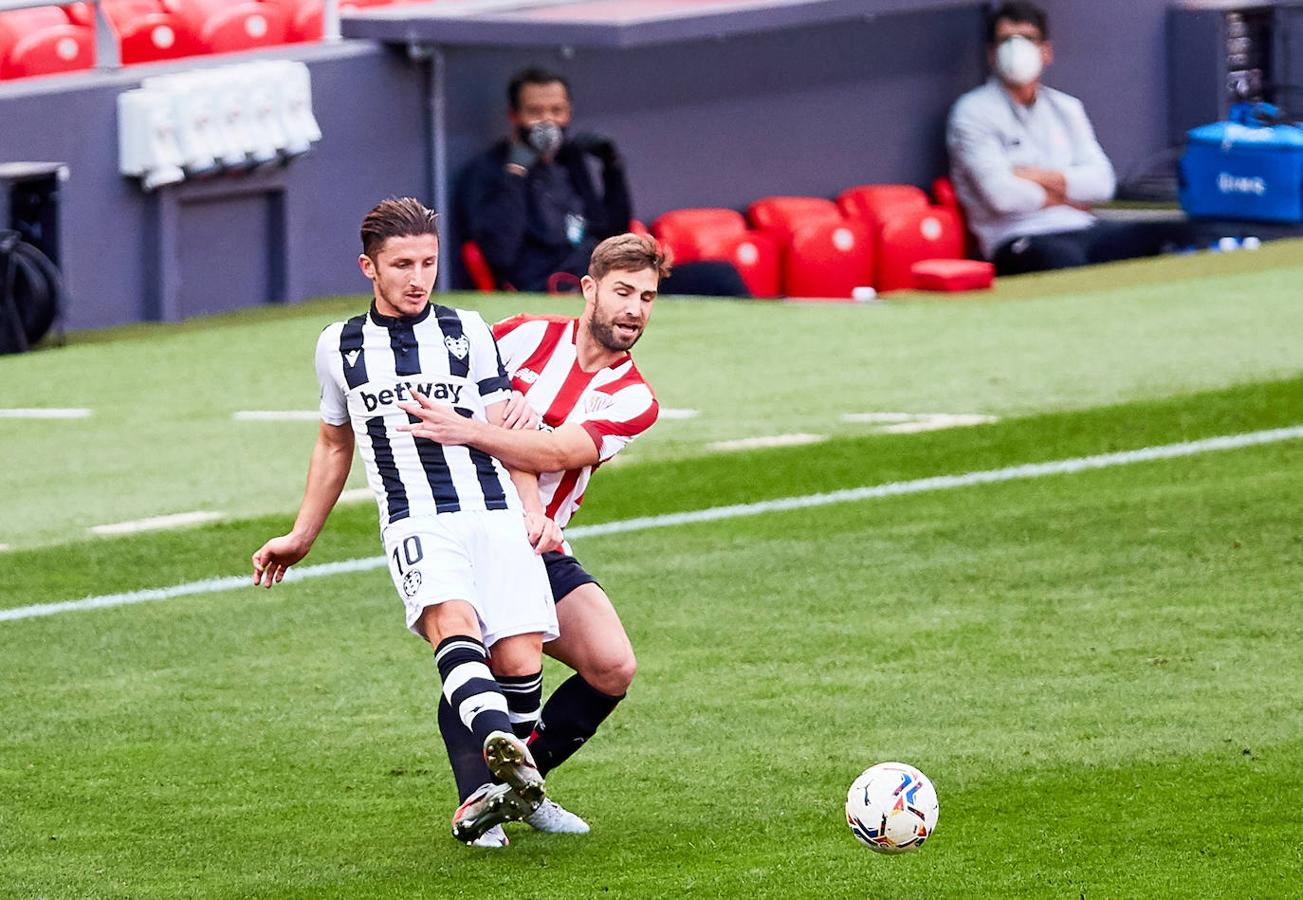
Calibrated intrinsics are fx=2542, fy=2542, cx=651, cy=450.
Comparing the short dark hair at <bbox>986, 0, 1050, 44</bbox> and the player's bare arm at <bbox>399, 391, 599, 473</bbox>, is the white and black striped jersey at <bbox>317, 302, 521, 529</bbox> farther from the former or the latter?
the short dark hair at <bbox>986, 0, 1050, 44</bbox>

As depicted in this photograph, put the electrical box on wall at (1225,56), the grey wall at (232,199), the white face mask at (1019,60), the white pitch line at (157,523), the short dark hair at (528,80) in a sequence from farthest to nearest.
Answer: the electrical box on wall at (1225,56) → the white face mask at (1019,60) → the short dark hair at (528,80) → the grey wall at (232,199) → the white pitch line at (157,523)

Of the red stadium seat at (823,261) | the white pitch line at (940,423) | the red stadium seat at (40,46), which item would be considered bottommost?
the red stadium seat at (823,261)

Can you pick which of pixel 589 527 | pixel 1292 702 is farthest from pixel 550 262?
pixel 1292 702

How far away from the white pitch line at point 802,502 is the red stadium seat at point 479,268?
662 centimetres

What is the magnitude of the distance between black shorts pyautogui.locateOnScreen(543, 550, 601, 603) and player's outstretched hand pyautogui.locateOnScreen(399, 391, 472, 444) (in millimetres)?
473

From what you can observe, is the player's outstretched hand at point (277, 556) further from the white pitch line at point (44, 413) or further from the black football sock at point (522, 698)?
the white pitch line at point (44, 413)

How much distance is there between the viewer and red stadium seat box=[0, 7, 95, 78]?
17594mm

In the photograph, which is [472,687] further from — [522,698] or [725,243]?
[725,243]

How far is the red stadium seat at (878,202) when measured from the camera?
19.4 meters

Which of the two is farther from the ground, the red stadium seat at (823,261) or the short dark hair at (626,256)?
the short dark hair at (626,256)

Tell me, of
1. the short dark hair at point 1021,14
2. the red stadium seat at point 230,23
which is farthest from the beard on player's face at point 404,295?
the short dark hair at point 1021,14

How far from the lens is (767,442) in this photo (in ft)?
39.5

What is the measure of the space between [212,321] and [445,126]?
94.5 inches

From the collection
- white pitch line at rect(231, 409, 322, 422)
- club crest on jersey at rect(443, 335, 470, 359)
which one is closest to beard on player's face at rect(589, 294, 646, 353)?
club crest on jersey at rect(443, 335, 470, 359)
